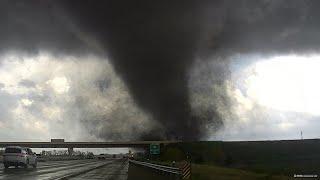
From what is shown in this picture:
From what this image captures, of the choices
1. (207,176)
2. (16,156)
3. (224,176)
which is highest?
(16,156)

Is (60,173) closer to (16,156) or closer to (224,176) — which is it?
(16,156)

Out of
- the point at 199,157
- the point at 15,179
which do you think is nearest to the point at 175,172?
the point at 15,179

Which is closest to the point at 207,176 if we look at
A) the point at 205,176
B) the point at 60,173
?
the point at 205,176

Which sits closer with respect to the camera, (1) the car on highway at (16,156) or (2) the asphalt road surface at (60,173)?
(2) the asphalt road surface at (60,173)

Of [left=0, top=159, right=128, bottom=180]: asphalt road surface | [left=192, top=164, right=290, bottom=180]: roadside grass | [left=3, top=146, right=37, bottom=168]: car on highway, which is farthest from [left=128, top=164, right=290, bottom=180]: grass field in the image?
[left=3, top=146, right=37, bottom=168]: car on highway

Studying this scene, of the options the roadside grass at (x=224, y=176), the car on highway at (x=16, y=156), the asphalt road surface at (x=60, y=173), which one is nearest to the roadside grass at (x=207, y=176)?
the roadside grass at (x=224, y=176)

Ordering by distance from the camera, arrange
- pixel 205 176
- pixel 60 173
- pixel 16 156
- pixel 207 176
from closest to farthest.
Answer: pixel 205 176
pixel 207 176
pixel 60 173
pixel 16 156

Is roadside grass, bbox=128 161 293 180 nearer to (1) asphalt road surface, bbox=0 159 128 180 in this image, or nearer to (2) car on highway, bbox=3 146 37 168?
(1) asphalt road surface, bbox=0 159 128 180

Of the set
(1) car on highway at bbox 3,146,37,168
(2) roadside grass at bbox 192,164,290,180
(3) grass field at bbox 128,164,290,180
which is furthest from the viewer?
(1) car on highway at bbox 3,146,37,168

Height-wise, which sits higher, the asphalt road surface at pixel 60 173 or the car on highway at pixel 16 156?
the car on highway at pixel 16 156

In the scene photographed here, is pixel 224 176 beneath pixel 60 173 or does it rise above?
beneath

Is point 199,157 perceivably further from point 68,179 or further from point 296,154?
point 68,179

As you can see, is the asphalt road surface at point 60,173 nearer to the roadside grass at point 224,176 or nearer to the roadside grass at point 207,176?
the roadside grass at point 207,176

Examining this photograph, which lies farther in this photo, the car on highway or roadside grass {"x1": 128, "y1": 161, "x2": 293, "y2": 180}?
the car on highway
